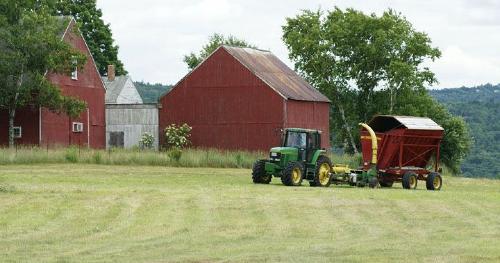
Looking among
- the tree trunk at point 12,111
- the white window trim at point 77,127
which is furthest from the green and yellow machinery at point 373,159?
the white window trim at point 77,127

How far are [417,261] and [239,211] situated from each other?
1021 centimetres

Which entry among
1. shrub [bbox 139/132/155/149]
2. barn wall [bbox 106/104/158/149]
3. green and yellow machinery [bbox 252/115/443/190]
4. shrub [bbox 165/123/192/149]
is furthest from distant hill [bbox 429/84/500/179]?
green and yellow machinery [bbox 252/115/443/190]

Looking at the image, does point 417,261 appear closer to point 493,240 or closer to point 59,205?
point 493,240

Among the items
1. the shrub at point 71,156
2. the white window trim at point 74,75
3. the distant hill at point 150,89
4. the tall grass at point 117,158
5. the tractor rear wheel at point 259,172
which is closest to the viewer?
the tractor rear wheel at point 259,172

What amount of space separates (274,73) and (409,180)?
1181 inches

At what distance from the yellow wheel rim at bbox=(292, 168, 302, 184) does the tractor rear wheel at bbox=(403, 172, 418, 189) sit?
4.98 metres

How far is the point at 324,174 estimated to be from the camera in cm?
4434

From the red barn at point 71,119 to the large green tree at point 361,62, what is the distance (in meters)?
22.2

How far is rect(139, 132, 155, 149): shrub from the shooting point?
245 ft

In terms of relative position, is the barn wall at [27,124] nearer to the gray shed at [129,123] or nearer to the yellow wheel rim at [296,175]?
the gray shed at [129,123]

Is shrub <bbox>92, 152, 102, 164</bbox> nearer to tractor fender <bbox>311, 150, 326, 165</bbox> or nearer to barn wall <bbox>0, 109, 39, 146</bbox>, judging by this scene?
barn wall <bbox>0, 109, 39, 146</bbox>

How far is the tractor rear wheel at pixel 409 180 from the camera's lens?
4609cm

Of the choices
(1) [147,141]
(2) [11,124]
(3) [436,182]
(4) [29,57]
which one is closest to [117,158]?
(4) [29,57]

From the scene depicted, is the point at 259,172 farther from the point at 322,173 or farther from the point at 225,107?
the point at 225,107
